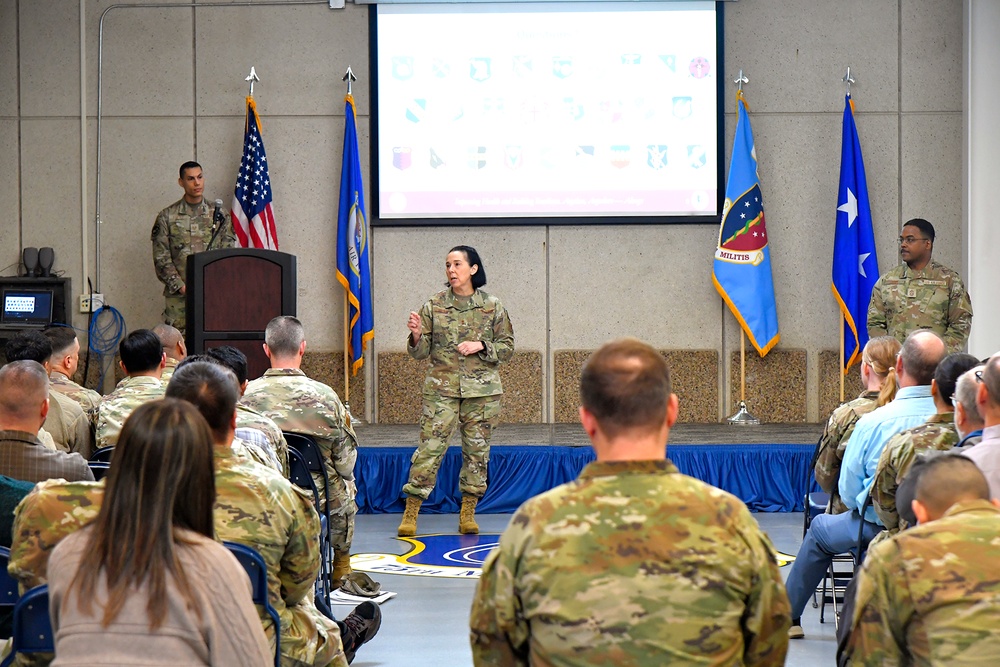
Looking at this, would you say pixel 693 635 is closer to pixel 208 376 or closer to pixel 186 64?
pixel 208 376

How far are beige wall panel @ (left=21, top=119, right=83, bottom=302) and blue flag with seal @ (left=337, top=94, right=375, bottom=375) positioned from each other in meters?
2.01

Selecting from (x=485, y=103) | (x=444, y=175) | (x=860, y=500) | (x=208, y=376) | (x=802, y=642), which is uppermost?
(x=485, y=103)

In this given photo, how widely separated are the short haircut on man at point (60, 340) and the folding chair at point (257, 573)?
2.94 meters

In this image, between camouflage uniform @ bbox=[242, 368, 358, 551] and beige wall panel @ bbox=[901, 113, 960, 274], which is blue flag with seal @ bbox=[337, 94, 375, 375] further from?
beige wall panel @ bbox=[901, 113, 960, 274]

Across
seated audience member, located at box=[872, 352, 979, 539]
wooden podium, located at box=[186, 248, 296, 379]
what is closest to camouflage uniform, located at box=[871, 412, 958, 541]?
seated audience member, located at box=[872, 352, 979, 539]

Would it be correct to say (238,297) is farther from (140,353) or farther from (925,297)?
(925,297)

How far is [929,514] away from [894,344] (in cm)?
254

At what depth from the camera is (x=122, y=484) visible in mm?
1702

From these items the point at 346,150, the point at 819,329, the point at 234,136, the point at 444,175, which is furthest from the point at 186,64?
the point at 819,329

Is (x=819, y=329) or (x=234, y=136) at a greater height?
(x=234, y=136)

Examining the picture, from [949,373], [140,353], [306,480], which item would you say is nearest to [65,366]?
[140,353]

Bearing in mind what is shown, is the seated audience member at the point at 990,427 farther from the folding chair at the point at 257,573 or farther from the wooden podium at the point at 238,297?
the wooden podium at the point at 238,297

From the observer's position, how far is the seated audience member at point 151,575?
5.50 feet

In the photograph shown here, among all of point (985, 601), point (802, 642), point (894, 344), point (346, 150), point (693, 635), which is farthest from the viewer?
point (346, 150)
